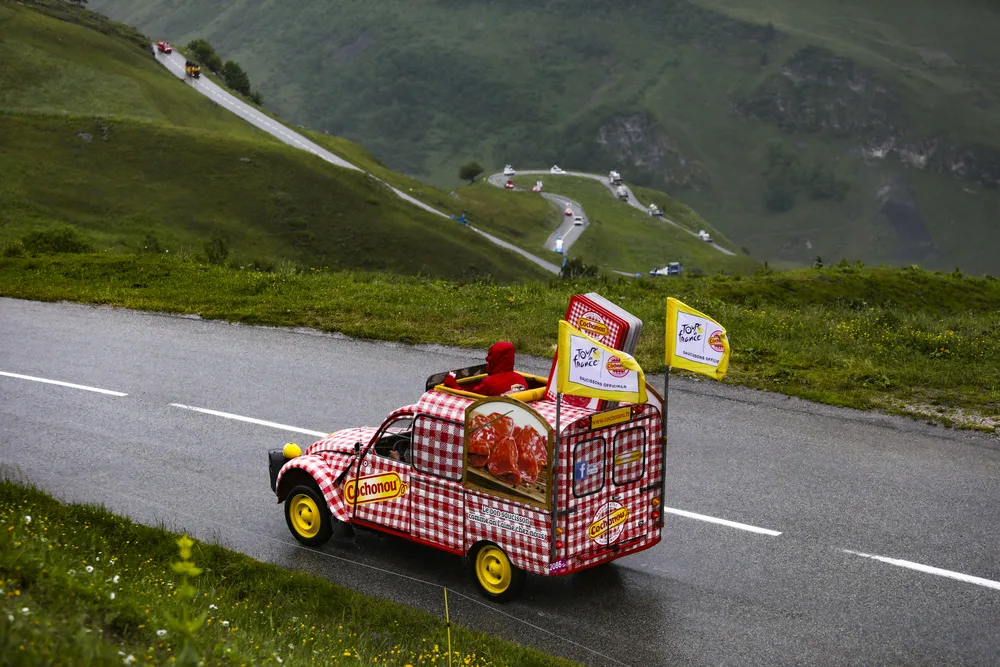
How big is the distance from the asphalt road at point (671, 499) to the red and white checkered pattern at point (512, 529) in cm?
60

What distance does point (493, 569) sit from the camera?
31.8 ft

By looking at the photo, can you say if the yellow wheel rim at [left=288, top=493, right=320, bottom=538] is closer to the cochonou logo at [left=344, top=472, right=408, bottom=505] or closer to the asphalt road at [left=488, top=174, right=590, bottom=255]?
the cochonou logo at [left=344, top=472, right=408, bottom=505]

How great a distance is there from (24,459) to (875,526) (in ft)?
35.3

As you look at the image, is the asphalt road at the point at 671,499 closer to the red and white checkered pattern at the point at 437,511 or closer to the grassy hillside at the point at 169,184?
the red and white checkered pattern at the point at 437,511

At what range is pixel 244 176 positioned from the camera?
99938mm

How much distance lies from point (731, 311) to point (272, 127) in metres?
127

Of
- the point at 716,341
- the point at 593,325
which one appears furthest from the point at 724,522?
the point at 593,325

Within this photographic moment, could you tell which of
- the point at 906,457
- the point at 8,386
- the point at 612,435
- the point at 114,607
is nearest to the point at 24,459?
the point at 8,386

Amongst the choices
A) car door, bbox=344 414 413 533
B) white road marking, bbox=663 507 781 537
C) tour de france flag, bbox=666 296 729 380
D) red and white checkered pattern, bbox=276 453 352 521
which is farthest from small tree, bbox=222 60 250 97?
tour de france flag, bbox=666 296 729 380

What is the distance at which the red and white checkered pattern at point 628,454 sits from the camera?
9.54 metres

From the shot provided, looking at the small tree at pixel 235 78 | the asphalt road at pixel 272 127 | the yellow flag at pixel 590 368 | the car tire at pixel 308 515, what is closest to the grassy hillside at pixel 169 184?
the asphalt road at pixel 272 127

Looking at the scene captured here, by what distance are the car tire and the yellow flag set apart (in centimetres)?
371

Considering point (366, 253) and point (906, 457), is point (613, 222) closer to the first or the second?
point (366, 253)

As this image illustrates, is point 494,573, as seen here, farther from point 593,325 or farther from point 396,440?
point 593,325
